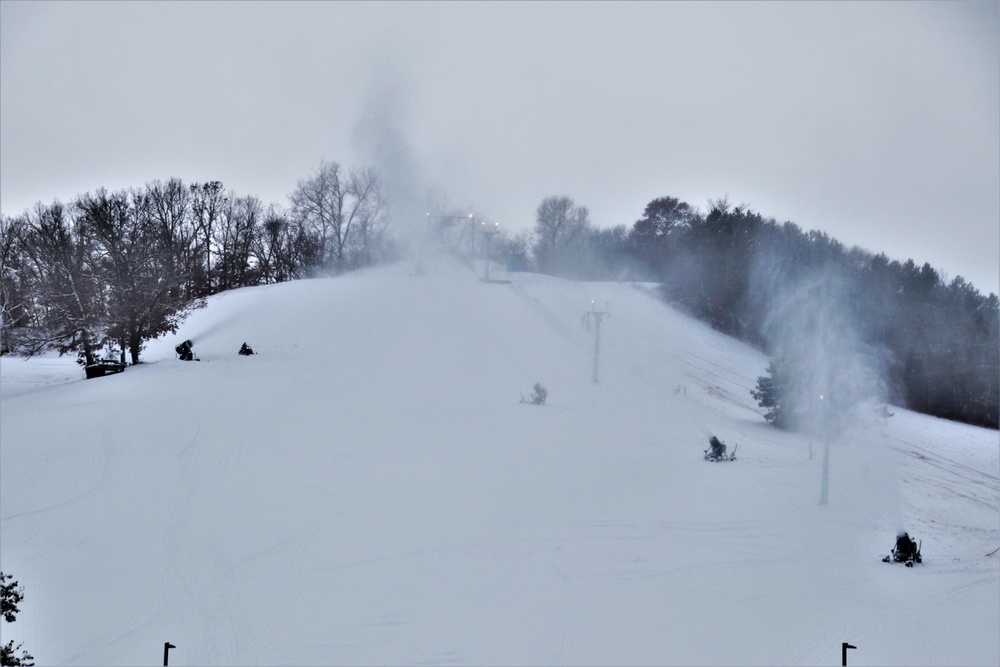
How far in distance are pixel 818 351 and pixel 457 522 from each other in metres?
26.4

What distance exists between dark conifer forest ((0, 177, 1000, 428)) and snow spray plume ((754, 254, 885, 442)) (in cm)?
25

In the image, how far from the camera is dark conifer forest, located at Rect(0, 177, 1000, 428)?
30016mm

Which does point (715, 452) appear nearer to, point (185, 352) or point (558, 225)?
point (185, 352)

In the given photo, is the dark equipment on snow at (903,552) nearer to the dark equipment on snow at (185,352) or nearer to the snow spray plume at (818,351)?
the snow spray plume at (818,351)

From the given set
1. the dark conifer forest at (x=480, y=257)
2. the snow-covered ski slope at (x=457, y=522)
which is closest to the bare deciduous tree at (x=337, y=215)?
the dark conifer forest at (x=480, y=257)

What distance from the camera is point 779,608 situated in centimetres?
1220

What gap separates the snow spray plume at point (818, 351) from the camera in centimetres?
2730

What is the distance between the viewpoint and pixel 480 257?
175ft

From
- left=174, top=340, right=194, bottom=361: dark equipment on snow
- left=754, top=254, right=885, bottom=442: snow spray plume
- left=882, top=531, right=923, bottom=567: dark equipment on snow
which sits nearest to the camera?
left=882, top=531, right=923, bottom=567: dark equipment on snow

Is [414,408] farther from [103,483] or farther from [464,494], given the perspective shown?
[103,483]

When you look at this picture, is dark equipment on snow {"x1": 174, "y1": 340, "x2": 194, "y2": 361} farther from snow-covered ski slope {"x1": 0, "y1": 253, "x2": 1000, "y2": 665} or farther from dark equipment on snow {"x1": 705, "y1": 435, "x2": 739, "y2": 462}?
dark equipment on snow {"x1": 705, "y1": 435, "x2": 739, "y2": 462}

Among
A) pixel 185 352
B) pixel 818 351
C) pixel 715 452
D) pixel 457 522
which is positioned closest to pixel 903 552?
pixel 715 452

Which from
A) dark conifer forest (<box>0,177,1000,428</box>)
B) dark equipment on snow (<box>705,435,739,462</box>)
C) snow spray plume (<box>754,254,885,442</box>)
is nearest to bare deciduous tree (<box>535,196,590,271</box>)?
dark conifer forest (<box>0,177,1000,428</box>)

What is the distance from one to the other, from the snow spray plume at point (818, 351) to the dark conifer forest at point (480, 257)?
25cm
